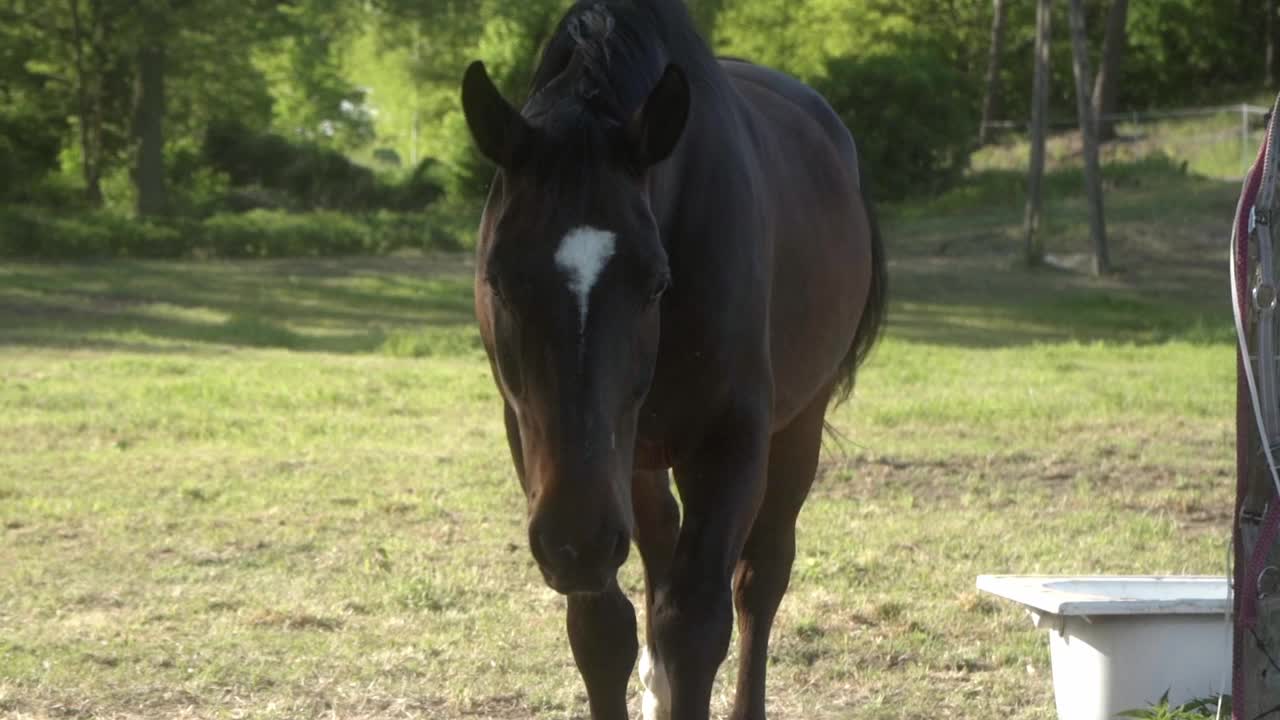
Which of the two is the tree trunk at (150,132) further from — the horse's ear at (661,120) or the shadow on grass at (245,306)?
the horse's ear at (661,120)

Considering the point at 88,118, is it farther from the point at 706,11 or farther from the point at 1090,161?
the point at 1090,161

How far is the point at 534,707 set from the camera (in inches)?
188

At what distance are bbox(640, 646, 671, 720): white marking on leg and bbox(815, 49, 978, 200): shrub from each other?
24497mm

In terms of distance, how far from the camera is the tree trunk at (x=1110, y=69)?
32.8 m

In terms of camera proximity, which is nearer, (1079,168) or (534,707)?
(534,707)

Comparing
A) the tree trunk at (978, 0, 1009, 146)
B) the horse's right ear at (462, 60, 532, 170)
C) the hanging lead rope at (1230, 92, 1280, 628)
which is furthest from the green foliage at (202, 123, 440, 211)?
the hanging lead rope at (1230, 92, 1280, 628)

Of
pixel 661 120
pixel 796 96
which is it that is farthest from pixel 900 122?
pixel 661 120

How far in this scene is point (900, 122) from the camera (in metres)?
28.7

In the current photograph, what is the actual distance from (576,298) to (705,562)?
90cm

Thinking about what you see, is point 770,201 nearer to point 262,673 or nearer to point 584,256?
point 584,256

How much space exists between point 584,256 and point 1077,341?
545 inches

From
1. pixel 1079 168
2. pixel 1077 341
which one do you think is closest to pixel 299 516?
pixel 1077 341

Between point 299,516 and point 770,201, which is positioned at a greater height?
Result: point 770,201

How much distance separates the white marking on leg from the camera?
4297mm
